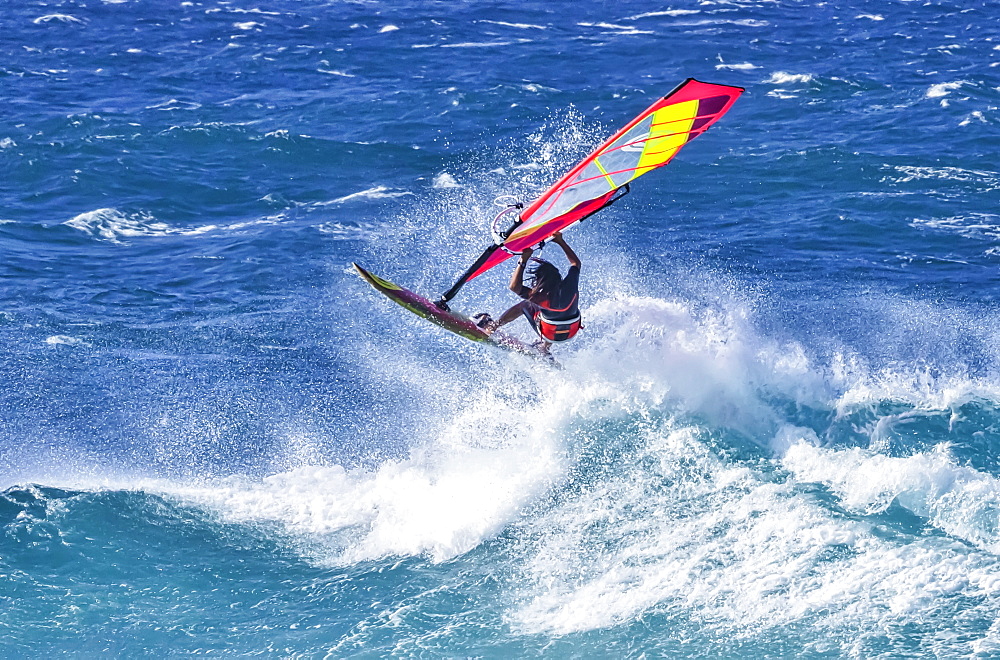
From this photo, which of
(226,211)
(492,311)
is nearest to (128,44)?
(226,211)

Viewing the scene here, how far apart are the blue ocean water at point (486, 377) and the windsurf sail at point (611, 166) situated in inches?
148

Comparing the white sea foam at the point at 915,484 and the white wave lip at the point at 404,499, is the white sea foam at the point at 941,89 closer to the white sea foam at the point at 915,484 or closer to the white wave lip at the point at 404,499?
the white sea foam at the point at 915,484

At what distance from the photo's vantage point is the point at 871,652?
12.8 meters

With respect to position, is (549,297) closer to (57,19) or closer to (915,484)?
(915,484)

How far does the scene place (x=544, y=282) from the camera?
14.3 meters

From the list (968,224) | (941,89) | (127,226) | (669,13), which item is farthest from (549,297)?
(669,13)

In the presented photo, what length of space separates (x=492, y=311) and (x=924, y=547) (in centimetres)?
802

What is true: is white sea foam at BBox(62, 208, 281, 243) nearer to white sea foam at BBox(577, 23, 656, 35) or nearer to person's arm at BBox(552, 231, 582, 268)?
person's arm at BBox(552, 231, 582, 268)

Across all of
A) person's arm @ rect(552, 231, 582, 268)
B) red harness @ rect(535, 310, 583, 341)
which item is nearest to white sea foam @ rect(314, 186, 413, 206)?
red harness @ rect(535, 310, 583, 341)

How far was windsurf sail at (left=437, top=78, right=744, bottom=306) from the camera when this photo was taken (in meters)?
13.6

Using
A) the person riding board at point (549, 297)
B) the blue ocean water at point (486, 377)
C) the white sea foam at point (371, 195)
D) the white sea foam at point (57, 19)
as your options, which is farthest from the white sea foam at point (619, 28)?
the person riding board at point (549, 297)

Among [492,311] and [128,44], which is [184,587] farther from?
[128,44]

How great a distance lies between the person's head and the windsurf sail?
2.01 ft

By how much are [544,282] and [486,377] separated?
3.86 m
